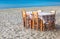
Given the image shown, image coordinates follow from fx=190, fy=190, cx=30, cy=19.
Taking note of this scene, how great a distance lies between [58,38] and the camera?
18.0 feet

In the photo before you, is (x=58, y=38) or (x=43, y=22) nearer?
(x=58, y=38)

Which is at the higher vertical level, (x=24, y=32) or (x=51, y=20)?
(x=51, y=20)

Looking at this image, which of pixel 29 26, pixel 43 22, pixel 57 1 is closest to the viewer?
pixel 43 22

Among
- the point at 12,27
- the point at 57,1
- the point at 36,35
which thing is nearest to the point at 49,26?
the point at 36,35

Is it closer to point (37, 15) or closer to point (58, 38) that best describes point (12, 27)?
point (37, 15)

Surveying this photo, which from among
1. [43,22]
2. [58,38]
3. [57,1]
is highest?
[57,1]

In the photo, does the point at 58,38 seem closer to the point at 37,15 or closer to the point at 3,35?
the point at 37,15

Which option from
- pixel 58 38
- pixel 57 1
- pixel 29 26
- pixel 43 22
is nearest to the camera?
pixel 58 38

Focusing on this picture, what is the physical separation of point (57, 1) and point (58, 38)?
13.8 meters

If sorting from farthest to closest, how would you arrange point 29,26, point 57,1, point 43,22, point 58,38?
point 57,1, point 29,26, point 43,22, point 58,38

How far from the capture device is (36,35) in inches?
227

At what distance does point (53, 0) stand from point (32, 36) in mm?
14330

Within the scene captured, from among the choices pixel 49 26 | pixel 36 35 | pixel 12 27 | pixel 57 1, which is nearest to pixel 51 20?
pixel 49 26

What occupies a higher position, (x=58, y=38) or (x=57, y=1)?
(x=57, y=1)
